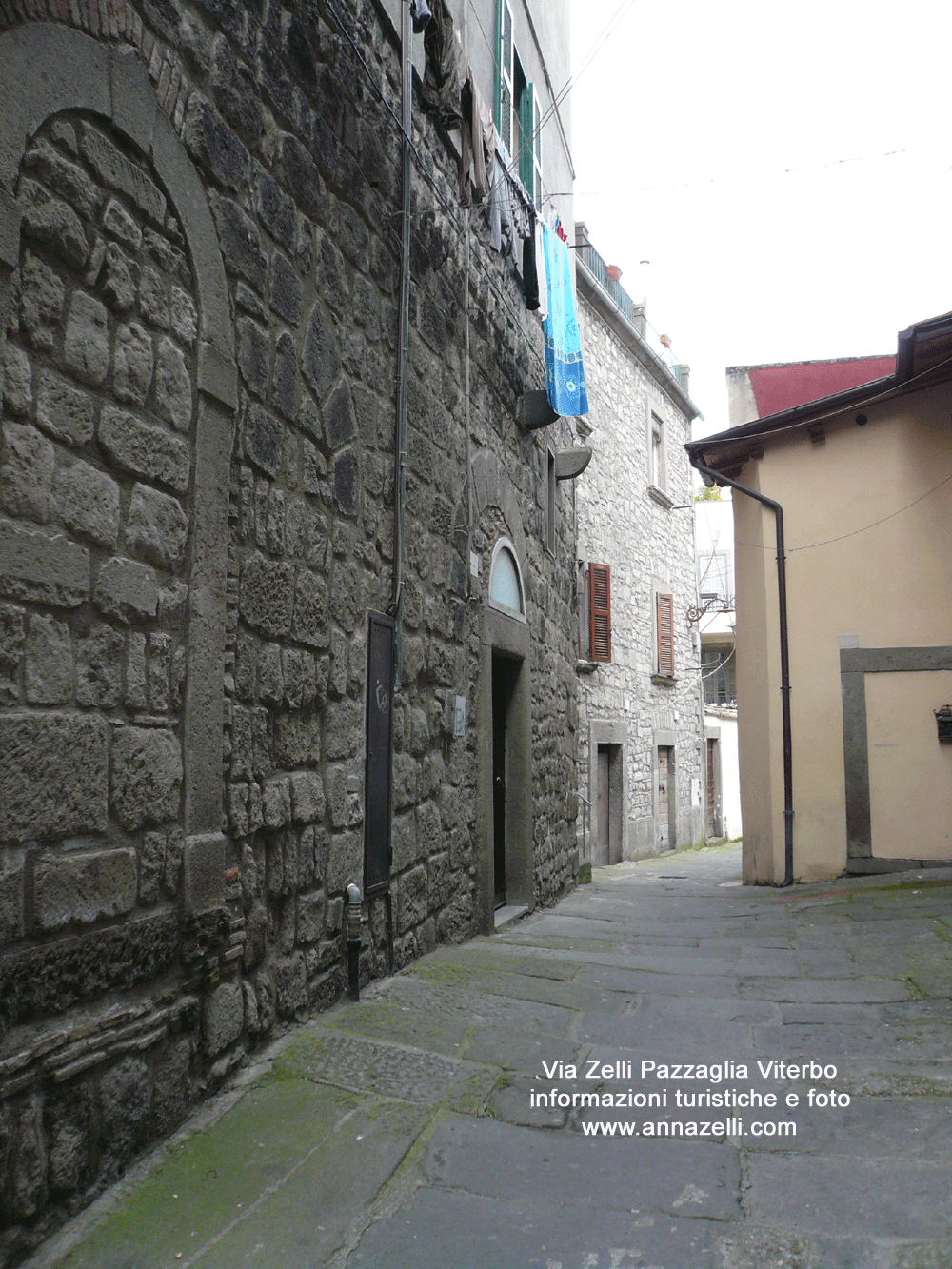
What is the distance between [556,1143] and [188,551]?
1.83 metres

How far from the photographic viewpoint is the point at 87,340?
2.12 metres

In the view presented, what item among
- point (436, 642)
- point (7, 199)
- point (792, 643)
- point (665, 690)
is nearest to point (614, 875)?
point (792, 643)

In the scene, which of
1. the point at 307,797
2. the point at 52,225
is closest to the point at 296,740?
the point at 307,797

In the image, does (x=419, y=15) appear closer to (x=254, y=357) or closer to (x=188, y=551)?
(x=254, y=357)

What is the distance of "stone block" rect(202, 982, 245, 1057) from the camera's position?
8.21 ft

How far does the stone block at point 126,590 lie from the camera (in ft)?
7.07

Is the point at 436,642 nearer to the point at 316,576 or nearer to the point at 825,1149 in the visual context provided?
the point at 316,576

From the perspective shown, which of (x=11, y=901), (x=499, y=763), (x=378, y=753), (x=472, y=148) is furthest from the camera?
(x=499, y=763)

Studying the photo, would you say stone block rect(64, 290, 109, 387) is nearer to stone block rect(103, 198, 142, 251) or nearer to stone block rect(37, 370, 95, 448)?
stone block rect(37, 370, 95, 448)

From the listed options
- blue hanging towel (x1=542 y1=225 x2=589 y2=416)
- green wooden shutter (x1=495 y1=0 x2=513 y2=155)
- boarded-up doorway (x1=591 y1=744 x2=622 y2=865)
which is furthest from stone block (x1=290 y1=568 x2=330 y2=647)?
boarded-up doorway (x1=591 y1=744 x2=622 y2=865)

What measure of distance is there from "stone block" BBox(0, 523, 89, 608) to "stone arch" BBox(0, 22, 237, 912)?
454 mm

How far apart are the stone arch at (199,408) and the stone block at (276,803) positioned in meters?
0.30

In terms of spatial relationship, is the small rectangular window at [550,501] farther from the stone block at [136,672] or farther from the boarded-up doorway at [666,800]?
the boarded-up doorway at [666,800]

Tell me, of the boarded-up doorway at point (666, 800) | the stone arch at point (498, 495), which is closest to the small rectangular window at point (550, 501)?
the stone arch at point (498, 495)
